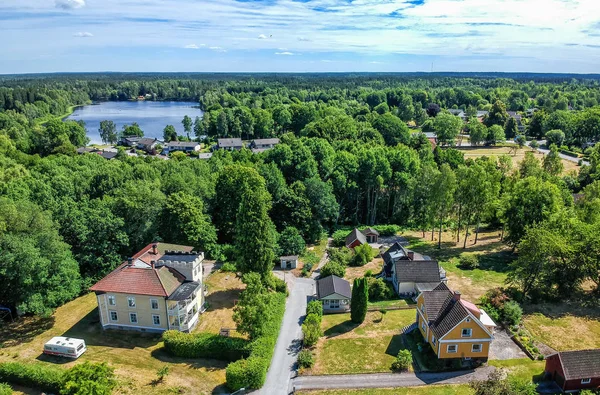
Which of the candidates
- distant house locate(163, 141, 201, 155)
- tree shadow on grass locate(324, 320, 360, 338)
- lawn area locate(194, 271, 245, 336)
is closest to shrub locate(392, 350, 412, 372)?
tree shadow on grass locate(324, 320, 360, 338)

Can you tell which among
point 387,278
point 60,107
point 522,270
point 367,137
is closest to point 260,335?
point 387,278

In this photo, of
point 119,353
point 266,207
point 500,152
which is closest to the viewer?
point 119,353

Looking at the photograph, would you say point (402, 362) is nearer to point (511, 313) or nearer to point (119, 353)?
point (511, 313)

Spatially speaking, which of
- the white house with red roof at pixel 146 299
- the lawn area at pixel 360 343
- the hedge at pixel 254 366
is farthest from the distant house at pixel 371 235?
the white house with red roof at pixel 146 299

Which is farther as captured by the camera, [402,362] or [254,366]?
[402,362]

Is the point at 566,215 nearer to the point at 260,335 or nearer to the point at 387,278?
the point at 387,278

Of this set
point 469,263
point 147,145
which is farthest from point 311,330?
point 147,145

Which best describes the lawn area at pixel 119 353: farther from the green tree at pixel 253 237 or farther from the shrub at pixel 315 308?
the green tree at pixel 253 237
